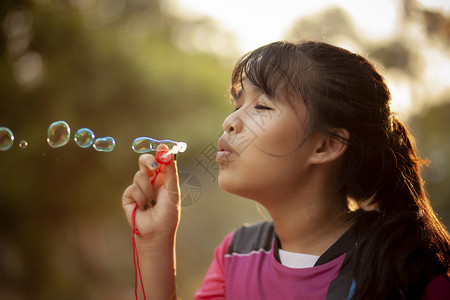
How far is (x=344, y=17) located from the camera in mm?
2887

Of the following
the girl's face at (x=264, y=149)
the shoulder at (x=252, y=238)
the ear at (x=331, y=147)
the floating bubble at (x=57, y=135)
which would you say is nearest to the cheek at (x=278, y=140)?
the girl's face at (x=264, y=149)

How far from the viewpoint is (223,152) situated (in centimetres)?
129

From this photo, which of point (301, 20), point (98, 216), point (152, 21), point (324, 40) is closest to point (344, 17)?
point (301, 20)

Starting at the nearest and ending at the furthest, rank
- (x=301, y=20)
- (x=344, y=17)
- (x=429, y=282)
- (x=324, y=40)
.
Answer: (x=429, y=282) < (x=324, y=40) < (x=301, y=20) < (x=344, y=17)

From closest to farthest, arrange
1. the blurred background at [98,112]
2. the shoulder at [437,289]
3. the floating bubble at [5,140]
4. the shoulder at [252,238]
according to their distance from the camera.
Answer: the shoulder at [437,289]
the shoulder at [252,238]
the floating bubble at [5,140]
the blurred background at [98,112]

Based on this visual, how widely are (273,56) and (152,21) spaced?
4129 millimetres

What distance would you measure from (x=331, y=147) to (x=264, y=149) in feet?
0.79

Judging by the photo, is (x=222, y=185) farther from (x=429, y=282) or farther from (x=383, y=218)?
(x=429, y=282)

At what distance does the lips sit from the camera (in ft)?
4.20

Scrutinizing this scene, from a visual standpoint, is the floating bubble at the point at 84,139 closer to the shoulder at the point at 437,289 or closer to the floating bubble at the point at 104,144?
the floating bubble at the point at 104,144

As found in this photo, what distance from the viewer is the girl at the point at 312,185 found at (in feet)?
3.95

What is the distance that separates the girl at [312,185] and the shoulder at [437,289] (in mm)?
30

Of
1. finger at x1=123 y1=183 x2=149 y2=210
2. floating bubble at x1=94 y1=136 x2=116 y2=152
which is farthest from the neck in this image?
floating bubble at x1=94 y1=136 x2=116 y2=152

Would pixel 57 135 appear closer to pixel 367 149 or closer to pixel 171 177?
pixel 171 177
